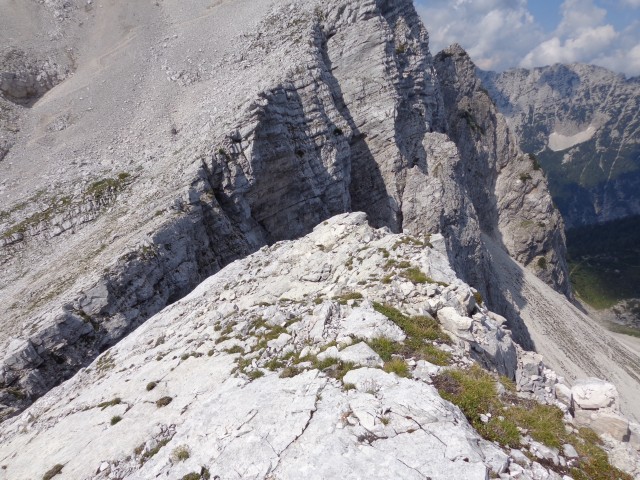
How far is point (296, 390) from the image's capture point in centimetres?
1155

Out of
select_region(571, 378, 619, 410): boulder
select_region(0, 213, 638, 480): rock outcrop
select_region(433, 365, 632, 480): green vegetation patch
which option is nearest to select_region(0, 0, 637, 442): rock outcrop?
select_region(0, 213, 638, 480): rock outcrop

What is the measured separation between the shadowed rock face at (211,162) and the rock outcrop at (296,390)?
6.40m

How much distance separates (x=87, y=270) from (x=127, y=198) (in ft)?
31.5

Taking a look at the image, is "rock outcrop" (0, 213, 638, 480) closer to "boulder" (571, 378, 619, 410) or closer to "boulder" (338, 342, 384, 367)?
"boulder" (338, 342, 384, 367)

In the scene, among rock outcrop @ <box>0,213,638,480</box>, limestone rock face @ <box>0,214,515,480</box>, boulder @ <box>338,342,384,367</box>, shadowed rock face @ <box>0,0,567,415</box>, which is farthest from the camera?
shadowed rock face @ <box>0,0,567,415</box>

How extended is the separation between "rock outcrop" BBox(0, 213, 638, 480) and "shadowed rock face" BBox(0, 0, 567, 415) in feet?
21.0

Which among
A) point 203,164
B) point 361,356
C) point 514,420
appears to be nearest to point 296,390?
point 361,356

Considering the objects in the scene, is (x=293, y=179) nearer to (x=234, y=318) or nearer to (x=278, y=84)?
(x=278, y=84)

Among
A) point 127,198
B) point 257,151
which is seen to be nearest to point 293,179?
point 257,151

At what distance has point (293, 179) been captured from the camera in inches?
1869

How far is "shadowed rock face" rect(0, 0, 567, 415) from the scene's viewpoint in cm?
2952

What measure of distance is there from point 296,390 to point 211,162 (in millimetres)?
31801

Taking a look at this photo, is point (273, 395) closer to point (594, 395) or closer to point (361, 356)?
point (361, 356)

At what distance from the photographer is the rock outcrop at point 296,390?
350 inches
